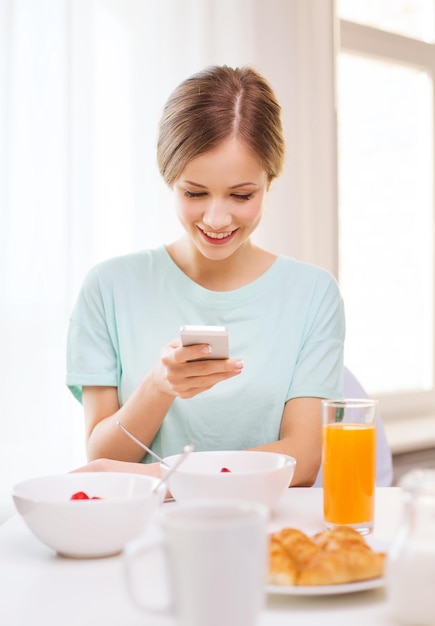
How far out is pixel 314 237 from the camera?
277cm

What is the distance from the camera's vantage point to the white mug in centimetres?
57

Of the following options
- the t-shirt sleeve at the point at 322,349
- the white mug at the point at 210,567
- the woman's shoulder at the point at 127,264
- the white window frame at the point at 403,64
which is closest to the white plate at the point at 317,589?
the white mug at the point at 210,567

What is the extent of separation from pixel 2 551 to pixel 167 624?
0.31 m

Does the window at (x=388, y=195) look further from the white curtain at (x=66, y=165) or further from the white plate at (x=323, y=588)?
the white plate at (x=323, y=588)

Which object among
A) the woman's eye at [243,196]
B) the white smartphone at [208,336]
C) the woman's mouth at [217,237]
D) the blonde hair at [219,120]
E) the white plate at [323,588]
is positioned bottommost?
the white plate at [323,588]

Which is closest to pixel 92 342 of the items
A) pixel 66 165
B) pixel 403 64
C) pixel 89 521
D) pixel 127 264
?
pixel 127 264

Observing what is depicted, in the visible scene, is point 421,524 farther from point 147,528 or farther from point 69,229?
point 69,229

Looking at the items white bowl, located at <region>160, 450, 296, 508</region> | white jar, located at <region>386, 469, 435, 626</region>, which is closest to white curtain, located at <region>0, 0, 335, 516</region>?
white bowl, located at <region>160, 450, 296, 508</region>

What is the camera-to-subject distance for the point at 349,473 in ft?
3.38

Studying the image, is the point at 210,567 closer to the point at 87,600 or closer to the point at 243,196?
the point at 87,600

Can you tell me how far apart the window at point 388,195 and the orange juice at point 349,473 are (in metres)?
2.14

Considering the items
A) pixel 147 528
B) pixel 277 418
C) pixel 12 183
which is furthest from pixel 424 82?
pixel 147 528

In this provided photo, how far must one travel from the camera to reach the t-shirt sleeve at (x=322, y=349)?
1.62 m

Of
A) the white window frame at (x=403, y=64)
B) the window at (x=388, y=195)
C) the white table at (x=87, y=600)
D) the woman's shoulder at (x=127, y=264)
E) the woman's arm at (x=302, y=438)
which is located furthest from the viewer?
the window at (x=388, y=195)
